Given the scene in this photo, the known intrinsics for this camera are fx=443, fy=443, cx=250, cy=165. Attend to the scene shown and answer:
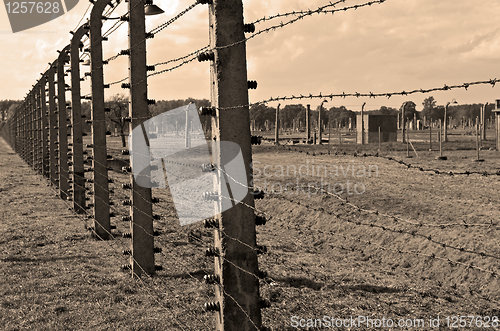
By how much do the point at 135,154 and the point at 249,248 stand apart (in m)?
2.58

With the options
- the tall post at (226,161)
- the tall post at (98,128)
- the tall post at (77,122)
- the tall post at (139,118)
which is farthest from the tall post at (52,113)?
the tall post at (226,161)

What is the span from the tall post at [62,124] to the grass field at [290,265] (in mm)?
404

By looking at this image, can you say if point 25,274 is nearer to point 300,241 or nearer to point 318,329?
point 318,329

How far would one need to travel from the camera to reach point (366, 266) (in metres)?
6.91

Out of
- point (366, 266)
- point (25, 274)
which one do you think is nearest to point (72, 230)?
point (25, 274)

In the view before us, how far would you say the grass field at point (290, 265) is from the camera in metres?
3.93

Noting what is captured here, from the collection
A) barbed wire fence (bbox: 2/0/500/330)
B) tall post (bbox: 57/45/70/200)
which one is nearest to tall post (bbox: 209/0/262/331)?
barbed wire fence (bbox: 2/0/500/330)

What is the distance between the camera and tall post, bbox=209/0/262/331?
2.44 metres

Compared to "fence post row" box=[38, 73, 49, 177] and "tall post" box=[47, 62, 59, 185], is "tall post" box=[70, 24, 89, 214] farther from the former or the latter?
"fence post row" box=[38, 73, 49, 177]

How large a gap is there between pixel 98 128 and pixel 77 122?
69.9 inches

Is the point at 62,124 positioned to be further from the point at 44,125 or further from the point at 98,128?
the point at 98,128

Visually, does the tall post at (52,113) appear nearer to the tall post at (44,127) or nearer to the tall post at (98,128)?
the tall post at (44,127)

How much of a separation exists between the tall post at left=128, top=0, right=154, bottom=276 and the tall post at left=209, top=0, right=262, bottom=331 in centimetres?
221

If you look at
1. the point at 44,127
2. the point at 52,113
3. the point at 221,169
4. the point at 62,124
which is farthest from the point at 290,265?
the point at 44,127
